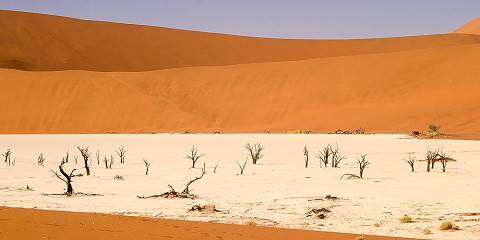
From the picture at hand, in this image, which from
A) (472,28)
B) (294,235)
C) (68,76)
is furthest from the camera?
(472,28)

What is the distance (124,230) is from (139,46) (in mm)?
77144

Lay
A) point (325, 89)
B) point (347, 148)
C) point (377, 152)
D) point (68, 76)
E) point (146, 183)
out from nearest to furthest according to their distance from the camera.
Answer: point (146, 183), point (377, 152), point (347, 148), point (325, 89), point (68, 76)

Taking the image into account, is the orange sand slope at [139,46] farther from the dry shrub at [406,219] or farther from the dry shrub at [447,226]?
the dry shrub at [447,226]

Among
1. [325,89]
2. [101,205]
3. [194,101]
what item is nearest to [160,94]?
[194,101]

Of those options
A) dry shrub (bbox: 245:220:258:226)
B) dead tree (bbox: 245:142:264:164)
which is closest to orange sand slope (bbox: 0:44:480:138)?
dead tree (bbox: 245:142:264:164)

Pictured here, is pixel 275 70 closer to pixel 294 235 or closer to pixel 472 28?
pixel 294 235

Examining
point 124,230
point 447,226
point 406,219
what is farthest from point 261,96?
point 124,230

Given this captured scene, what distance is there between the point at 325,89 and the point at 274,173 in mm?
34685

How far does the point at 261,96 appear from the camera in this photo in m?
48.4

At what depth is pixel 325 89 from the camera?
4731cm

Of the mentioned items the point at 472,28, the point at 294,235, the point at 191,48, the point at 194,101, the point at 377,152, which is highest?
the point at 472,28

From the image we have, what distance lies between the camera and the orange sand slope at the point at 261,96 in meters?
39.4

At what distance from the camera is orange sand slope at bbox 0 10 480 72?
244 ft

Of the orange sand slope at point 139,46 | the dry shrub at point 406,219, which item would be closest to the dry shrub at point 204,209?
the dry shrub at point 406,219
